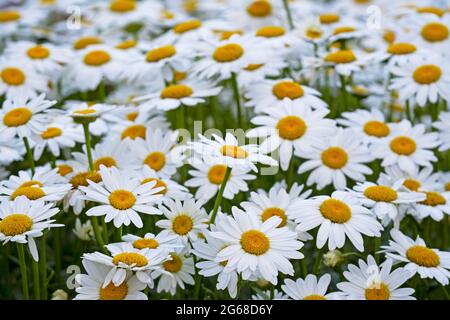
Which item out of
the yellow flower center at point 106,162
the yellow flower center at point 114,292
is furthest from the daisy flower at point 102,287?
the yellow flower center at point 106,162

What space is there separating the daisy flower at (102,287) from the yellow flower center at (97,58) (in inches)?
55.2

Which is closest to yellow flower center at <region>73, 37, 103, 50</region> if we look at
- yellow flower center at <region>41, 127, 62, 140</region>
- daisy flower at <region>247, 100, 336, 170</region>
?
yellow flower center at <region>41, 127, 62, 140</region>

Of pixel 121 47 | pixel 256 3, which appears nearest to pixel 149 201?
pixel 121 47

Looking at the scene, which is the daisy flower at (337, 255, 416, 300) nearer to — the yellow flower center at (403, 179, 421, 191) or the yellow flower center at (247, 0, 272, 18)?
the yellow flower center at (403, 179, 421, 191)

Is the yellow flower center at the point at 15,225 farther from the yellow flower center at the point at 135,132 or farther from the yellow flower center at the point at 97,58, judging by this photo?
the yellow flower center at the point at 97,58

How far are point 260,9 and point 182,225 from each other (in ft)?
5.59

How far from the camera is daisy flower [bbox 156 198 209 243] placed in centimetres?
175

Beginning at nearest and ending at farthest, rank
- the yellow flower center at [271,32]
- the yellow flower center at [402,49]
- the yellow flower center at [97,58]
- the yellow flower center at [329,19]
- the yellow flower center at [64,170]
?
the yellow flower center at [64,170] < the yellow flower center at [402,49] < the yellow flower center at [271,32] < the yellow flower center at [97,58] < the yellow flower center at [329,19]

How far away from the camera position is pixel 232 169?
6.61 feet


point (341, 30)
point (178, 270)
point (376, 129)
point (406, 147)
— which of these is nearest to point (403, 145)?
point (406, 147)

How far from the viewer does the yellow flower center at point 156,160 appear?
2.11m

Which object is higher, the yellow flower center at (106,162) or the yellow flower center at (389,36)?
the yellow flower center at (106,162)

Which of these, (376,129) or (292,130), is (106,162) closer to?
(292,130)

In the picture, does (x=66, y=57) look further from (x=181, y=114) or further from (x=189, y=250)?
(x=189, y=250)
